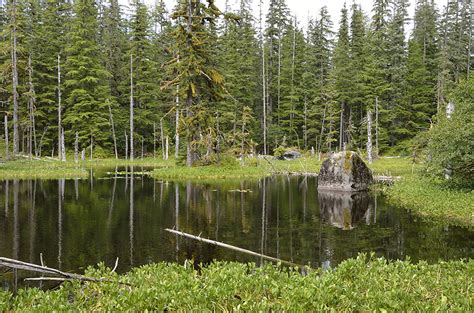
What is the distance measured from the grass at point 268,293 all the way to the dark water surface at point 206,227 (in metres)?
3.03

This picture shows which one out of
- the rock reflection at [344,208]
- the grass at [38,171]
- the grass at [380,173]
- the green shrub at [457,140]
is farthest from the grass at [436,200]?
the grass at [38,171]

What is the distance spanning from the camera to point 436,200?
62.2 feet

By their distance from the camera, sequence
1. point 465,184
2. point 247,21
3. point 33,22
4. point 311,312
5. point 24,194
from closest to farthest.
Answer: point 311,312 < point 465,184 < point 24,194 < point 33,22 < point 247,21

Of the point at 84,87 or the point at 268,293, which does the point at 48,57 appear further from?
the point at 268,293

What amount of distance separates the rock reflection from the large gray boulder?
0.86 metres

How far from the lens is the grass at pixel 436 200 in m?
16.5

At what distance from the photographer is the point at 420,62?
62.4m

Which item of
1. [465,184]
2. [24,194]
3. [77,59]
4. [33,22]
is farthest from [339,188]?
[33,22]

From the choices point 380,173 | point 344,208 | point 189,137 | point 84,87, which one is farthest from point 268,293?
point 84,87

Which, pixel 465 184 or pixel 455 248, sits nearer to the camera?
pixel 455 248

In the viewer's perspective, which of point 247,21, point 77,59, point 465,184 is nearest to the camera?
point 465,184

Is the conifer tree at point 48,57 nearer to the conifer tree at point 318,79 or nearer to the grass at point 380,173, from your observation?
the grass at point 380,173

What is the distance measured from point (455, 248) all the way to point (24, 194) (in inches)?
797

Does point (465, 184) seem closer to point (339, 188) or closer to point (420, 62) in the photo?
point (339, 188)
